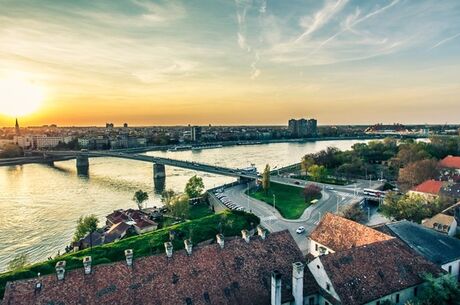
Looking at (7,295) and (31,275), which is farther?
(31,275)

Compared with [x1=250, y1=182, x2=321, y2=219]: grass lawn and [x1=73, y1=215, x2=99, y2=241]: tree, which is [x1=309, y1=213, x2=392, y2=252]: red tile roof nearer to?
[x1=250, y1=182, x2=321, y2=219]: grass lawn

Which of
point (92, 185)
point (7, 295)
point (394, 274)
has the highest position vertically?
point (7, 295)

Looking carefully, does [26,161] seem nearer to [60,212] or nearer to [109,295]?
[60,212]

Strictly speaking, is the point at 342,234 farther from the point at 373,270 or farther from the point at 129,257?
the point at 129,257

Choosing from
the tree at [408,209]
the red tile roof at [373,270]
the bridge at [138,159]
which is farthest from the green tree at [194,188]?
the red tile roof at [373,270]

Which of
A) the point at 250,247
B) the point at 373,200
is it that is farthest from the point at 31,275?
the point at 373,200

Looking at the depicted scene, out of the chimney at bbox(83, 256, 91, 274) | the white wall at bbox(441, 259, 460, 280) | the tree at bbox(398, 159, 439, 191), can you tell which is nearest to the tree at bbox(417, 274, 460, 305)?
the white wall at bbox(441, 259, 460, 280)

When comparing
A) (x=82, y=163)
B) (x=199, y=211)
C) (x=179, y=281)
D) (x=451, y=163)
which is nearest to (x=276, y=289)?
(x=179, y=281)
